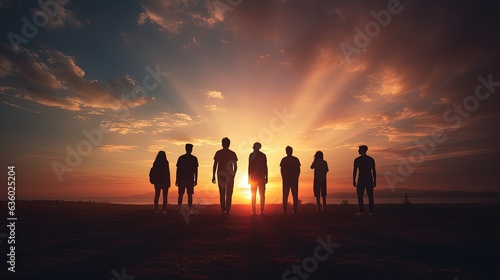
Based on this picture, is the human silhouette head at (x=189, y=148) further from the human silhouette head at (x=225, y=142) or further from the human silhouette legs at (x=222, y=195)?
the human silhouette legs at (x=222, y=195)

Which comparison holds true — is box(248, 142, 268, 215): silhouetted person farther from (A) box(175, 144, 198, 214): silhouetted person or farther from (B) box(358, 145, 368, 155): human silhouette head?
(B) box(358, 145, 368, 155): human silhouette head

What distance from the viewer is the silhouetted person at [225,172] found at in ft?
38.8

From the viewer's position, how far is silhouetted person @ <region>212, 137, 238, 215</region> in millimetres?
11836

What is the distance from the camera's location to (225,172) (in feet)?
39.1

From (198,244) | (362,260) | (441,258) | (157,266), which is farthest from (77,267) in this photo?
(441,258)

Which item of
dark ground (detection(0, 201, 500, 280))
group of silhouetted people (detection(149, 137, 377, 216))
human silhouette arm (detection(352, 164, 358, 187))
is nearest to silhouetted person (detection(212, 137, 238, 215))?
group of silhouetted people (detection(149, 137, 377, 216))

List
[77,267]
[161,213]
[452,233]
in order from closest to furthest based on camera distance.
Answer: [77,267], [452,233], [161,213]

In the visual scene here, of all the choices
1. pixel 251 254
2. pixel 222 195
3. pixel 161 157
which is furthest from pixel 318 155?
pixel 251 254

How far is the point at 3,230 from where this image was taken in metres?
7.52

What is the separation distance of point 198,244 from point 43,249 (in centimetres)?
280

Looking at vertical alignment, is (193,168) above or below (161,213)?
above

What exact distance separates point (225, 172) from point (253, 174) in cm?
115

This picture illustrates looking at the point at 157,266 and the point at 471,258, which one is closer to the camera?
the point at 157,266

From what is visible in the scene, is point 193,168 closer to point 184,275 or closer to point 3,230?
point 3,230
